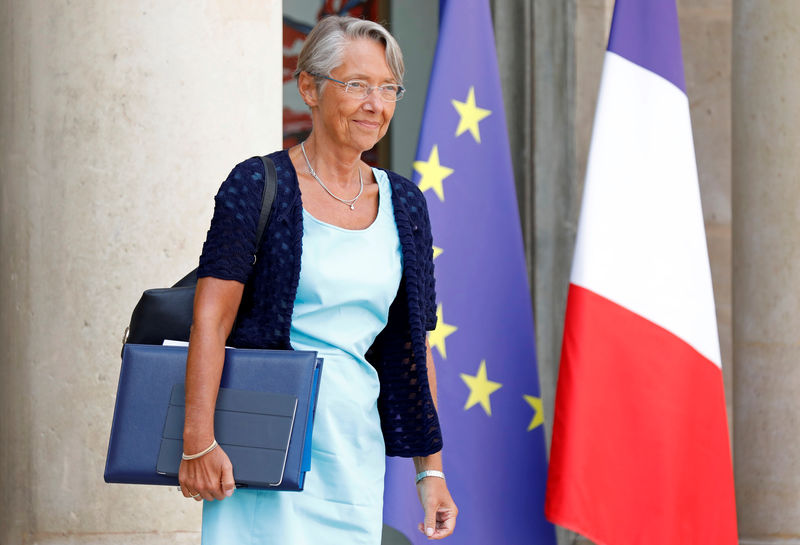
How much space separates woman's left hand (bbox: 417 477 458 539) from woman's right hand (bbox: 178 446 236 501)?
0.57 m

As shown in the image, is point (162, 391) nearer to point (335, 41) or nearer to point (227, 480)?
point (227, 480)

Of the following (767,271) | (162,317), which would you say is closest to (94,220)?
(162,317)

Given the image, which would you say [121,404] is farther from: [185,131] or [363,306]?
[185,131]

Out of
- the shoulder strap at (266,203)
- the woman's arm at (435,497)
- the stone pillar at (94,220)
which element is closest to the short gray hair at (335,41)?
the shoulder strap at (266,203)

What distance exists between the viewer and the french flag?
172 inches

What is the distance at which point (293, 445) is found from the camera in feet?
7.02

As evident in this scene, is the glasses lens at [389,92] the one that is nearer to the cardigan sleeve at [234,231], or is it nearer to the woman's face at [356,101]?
the woman's face at [356,101]

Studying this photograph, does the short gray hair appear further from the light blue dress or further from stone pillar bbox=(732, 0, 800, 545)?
stone pillar bbox=(732, 0, 800, 545)

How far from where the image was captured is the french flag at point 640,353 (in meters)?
4.37

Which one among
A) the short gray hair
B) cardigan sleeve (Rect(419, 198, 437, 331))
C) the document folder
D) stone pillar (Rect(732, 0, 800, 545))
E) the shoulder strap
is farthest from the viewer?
stone pillar (Rect(732, 0, 800, 545))

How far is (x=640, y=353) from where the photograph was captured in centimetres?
445

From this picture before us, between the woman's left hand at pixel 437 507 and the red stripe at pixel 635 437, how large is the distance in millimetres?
1814

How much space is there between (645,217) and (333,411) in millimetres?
2497

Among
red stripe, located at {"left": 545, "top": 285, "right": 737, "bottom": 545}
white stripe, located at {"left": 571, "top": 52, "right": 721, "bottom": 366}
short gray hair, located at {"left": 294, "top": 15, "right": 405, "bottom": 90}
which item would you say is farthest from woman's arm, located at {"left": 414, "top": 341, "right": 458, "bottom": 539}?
white stripe, located at {"left": 571, "top": 52, "right": 721, "bottom": 366}
